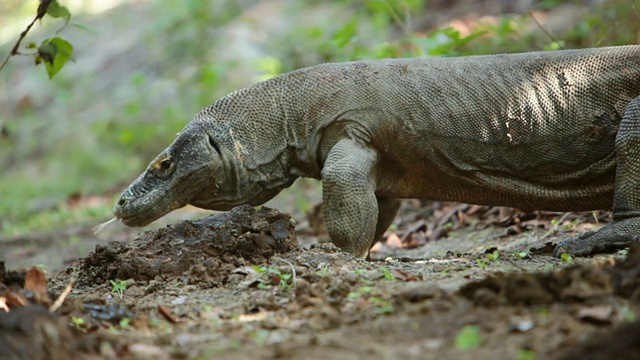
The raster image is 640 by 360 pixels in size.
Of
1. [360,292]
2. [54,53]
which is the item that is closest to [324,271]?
[360,292]

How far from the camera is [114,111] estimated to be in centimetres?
1666

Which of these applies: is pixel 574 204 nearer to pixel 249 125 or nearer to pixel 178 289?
pixel 249 125

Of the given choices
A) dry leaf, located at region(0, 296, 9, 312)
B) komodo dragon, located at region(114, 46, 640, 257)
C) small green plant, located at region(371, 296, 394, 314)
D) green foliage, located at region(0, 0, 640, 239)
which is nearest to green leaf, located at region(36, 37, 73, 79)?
komodo dragon, located at region(114, 46, 640, 257)

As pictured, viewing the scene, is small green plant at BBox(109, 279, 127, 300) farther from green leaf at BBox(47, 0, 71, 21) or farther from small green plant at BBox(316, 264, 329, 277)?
green leaf at BBox(47, 0, 71, 21)

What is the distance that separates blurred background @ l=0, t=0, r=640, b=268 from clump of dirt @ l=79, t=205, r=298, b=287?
3.76m

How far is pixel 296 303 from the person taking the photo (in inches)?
144

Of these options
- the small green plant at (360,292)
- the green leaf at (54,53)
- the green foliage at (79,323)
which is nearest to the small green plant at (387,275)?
the small green plant at (360,292)

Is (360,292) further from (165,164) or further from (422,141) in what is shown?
(165,164)

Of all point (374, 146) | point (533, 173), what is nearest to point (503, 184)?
point (533, 173)

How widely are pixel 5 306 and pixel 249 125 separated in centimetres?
264

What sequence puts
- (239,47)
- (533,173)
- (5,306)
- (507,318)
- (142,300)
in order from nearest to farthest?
(507,318) < (5,306) < (142,300) < (533,173) < (239,47)

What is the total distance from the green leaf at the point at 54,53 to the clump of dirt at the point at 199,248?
1.33 meters

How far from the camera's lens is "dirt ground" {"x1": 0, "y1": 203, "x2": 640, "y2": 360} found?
279 cm

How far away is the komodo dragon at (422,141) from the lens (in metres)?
5.22
